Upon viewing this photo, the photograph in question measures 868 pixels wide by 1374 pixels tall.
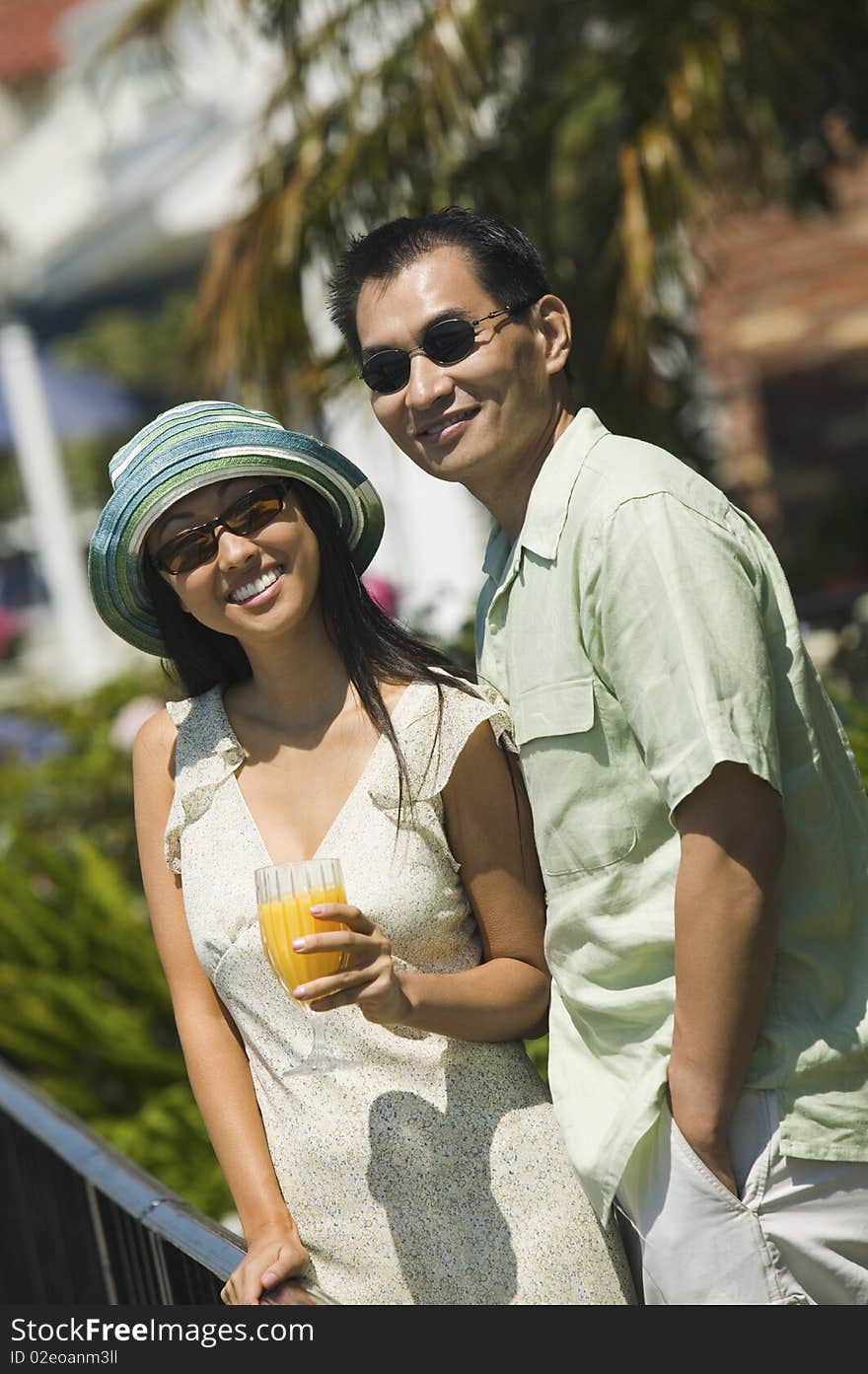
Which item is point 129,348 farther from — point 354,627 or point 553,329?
point 553,329

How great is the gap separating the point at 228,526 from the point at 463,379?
1.45 feet

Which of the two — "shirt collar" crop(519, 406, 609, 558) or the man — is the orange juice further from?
"shirt collar" crop(519, 406, 609, 558)

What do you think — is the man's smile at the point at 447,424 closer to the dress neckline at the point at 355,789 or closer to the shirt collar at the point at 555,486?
the shirt collar at the point at 555,486

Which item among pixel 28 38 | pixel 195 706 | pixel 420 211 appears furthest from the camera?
pixel 28 38

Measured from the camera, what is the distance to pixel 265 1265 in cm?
217

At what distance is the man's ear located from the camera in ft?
6.96

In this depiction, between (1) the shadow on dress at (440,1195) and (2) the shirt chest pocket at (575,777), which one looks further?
(1) the shadow on dress at (440,1195)

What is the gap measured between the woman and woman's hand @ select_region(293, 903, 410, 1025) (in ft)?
0.53

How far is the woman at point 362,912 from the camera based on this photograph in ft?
7.18

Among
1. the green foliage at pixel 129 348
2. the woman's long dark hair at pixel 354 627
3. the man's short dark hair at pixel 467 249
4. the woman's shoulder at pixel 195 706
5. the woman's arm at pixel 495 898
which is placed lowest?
the woman's arm at pixel 495 898

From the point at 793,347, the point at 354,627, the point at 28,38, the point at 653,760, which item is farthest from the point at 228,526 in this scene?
the point at 28,38

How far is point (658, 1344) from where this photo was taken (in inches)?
72.9

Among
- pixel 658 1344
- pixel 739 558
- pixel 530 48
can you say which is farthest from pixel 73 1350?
pixel 530 48

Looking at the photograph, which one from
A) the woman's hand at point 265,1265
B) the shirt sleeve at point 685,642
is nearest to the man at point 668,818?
the shirt sleeve at point 685,642
